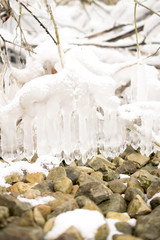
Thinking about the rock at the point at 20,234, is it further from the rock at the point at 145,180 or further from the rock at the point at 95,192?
the rock at the point at 145,180

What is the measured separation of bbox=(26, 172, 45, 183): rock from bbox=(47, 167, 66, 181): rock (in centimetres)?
4

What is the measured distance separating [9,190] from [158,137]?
0.81m

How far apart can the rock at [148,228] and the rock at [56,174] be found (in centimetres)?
51

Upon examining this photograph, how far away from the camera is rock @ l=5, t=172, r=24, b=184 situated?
3.67ft

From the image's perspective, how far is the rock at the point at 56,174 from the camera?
1148mm

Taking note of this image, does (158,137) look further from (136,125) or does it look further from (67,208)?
(67,208)

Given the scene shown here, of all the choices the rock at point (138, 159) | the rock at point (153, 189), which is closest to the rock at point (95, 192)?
the rock at point (153, 189)

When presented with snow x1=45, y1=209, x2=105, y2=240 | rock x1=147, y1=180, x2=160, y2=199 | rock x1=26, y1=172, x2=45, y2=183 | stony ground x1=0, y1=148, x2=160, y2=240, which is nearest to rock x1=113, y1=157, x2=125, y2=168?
stony ground x1=0, y1=148, x2=160, y2=240

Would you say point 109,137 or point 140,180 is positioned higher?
point 109,137

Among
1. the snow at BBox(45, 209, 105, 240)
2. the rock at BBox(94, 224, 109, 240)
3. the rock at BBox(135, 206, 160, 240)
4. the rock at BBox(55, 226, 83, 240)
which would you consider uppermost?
the rock at BBox(55, 226, 83, 240)

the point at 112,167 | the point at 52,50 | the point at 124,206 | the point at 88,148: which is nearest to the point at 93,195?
the point at 124,206

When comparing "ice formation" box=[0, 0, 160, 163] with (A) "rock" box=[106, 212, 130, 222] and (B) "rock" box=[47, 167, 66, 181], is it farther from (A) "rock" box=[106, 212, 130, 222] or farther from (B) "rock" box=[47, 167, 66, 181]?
(A) "rock" box=[106, 212, 130, 222]

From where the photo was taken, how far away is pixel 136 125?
121 centimetres

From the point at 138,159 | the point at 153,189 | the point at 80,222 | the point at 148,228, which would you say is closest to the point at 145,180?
the point at 153,189
